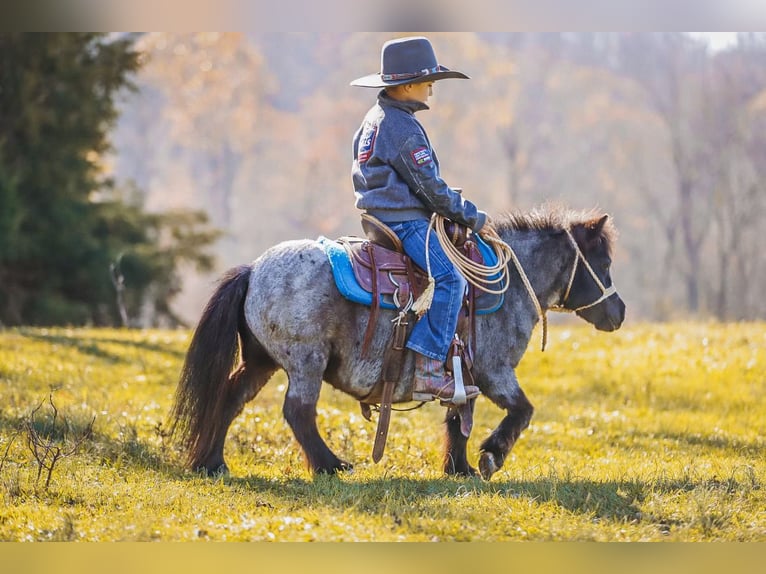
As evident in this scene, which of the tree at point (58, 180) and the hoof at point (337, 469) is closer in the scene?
the hoof at point (337, 469)

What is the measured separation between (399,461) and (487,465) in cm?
109

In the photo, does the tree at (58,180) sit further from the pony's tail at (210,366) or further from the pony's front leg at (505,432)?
the pony's front leg at (505,432)

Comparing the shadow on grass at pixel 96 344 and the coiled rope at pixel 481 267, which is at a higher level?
the coiled rope at pixel 481 267

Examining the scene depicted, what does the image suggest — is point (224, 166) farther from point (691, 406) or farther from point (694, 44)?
point (691, 406)

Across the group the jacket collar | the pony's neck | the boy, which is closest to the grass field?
the boy

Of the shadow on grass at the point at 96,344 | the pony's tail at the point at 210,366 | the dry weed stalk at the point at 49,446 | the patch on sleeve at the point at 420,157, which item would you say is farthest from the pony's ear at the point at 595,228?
the shadow on grass at the point at 96,344

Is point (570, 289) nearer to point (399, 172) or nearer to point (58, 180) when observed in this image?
point (399, 172)

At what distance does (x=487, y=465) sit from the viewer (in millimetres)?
6934

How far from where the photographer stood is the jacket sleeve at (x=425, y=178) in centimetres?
677

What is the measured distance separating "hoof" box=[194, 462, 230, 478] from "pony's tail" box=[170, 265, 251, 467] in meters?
0.09

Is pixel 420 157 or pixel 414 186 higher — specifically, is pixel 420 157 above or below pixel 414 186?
above

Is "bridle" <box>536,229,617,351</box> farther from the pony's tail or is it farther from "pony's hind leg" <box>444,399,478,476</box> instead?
the pony's tail

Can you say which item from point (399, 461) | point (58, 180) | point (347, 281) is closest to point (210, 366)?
point (347, 281)

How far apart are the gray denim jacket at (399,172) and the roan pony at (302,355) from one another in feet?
1.97
